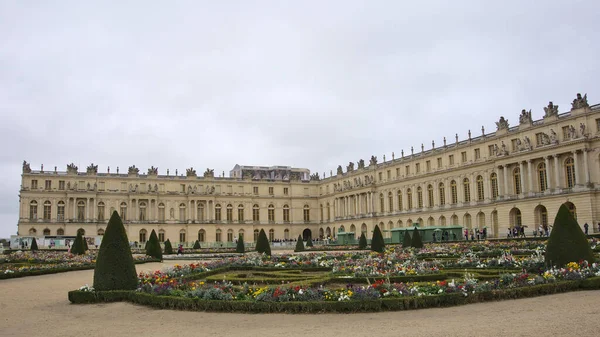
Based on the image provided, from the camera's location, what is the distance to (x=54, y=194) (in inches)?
2724

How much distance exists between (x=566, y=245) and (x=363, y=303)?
24.3ft

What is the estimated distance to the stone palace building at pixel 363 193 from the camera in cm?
4341

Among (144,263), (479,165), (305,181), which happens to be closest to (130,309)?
(144,263)

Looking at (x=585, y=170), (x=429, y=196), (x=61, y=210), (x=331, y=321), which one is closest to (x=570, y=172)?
(x=585, y=170)

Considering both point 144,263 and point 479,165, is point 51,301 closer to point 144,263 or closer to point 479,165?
point 144,263

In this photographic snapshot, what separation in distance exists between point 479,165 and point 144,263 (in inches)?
1356

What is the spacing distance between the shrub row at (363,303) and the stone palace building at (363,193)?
103 ft

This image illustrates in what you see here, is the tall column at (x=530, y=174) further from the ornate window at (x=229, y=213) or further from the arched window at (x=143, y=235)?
the arched window at (x=143, y=235)

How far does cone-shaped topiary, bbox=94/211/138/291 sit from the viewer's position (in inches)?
552

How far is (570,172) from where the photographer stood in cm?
4312

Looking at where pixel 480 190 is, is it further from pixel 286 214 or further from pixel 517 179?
pixel 286 214

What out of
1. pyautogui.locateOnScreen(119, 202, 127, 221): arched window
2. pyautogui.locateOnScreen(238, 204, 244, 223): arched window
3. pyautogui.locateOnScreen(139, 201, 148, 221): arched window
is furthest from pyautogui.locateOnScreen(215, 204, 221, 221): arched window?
pyautogui.locateOnScreen(119, 202, 127, 221): arched window

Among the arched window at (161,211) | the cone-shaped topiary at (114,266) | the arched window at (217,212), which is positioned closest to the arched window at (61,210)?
the arched window at (161,211)

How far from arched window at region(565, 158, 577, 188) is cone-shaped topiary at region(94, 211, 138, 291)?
1521 inches
